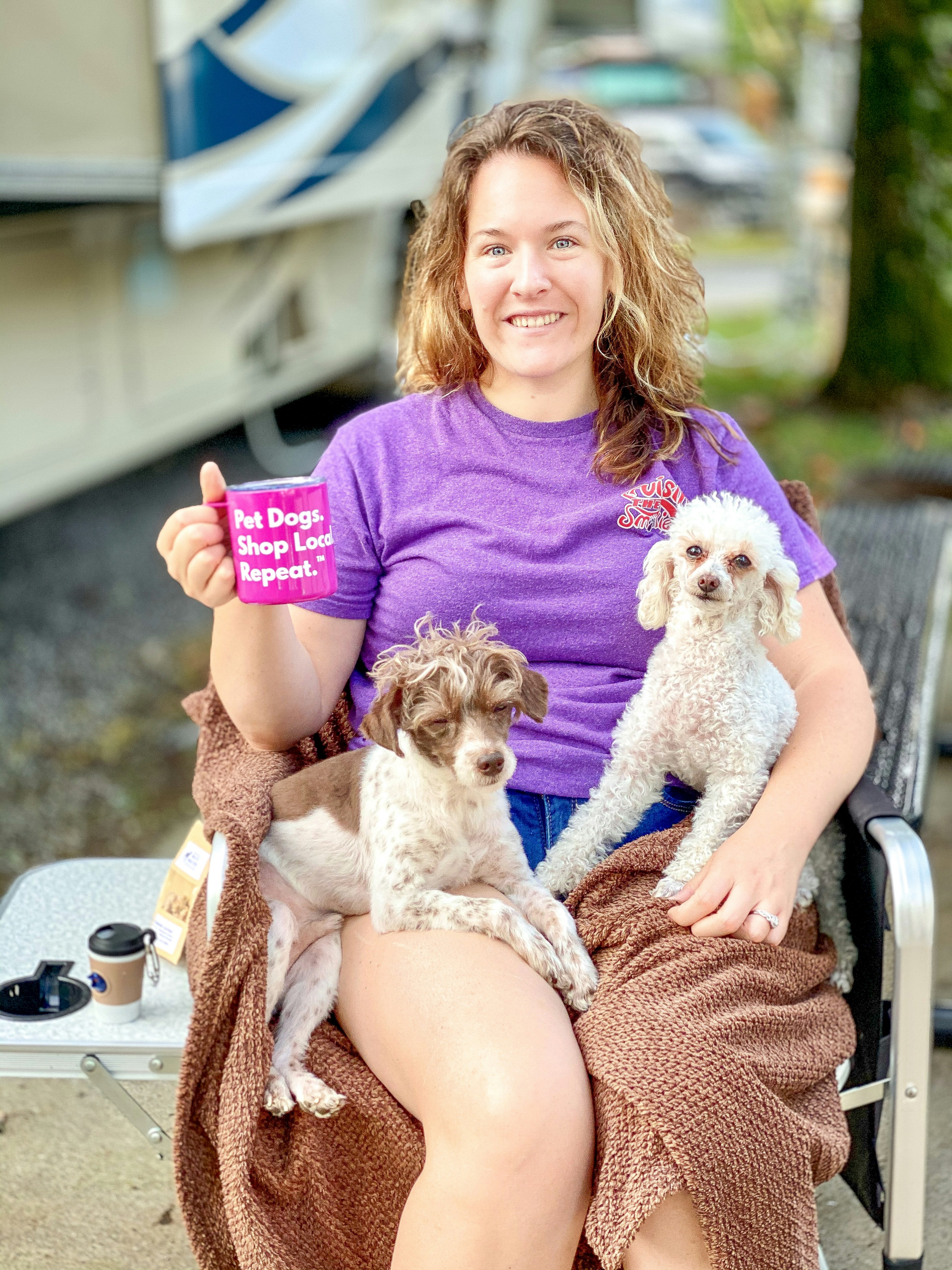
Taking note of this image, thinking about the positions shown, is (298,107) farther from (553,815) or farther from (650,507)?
(553,815)

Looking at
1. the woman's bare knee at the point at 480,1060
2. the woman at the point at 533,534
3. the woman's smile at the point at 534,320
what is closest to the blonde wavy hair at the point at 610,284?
the woman at the point at 533,534

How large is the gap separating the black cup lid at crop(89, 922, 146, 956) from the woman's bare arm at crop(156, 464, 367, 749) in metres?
0.38

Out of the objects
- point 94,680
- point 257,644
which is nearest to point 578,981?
point 257,644

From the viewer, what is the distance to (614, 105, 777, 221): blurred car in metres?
24.6

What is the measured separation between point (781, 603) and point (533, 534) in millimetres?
415

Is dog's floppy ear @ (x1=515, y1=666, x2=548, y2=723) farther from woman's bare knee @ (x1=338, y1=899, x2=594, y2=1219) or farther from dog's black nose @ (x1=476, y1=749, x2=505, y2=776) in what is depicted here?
woman's bare knee @ (x1=338, y1=899, x2=594, y2=1219)

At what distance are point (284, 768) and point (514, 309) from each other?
2.77 feet

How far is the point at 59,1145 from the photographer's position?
2830 mm

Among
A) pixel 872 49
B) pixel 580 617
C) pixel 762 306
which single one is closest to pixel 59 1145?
pixel 580 617

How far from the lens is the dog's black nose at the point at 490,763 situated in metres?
1.83

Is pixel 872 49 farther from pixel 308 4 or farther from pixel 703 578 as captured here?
pixel 703 578

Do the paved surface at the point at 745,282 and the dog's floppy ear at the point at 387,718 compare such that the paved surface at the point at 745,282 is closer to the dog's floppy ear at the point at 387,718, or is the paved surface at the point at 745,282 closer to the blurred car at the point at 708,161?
the blurred car at the point at 708,161

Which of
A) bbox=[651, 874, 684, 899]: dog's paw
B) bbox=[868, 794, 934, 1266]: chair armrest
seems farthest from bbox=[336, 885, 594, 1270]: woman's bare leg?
bbox=[868, 794, 934, 1266]: chair armrest

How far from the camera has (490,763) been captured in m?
1.83
